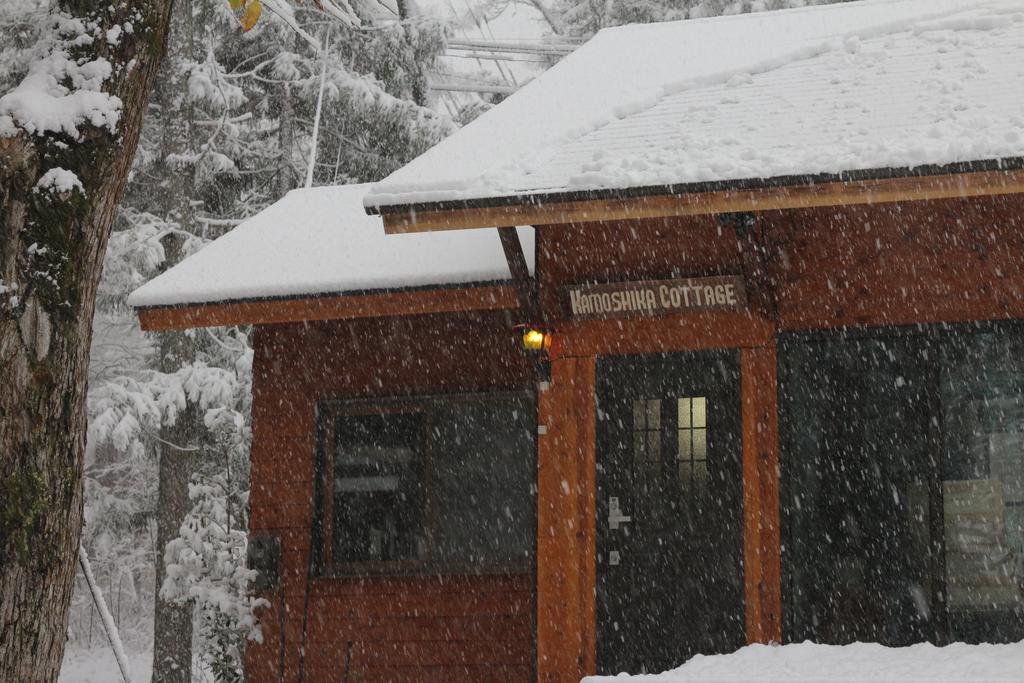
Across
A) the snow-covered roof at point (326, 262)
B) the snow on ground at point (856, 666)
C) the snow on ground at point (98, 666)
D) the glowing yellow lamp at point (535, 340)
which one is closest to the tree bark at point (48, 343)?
the snow on ground at point (856, 666)

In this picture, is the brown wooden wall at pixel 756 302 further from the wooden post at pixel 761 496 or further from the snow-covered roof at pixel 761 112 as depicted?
the snow-covered roof at pixel 761 112

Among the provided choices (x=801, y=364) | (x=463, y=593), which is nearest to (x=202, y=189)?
(x=463, y=593)

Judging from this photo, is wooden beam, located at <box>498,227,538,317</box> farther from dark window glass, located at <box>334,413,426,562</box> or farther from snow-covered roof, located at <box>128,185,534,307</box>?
dark window glass, located at <box>334,413,426,562</box>

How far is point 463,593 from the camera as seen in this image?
27.6ft

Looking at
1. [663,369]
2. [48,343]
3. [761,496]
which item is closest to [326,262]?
A: [663,369]

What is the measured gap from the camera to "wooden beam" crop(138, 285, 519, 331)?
790 centimetres

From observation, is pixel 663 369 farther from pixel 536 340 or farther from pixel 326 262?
pixel 326 262

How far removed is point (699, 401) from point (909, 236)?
1693 mm

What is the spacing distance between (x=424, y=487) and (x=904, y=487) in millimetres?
3304

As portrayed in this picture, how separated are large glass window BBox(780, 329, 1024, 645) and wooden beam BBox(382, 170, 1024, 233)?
1.47 m

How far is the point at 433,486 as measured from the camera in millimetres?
8703

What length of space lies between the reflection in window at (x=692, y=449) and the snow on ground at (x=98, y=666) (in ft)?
53.2

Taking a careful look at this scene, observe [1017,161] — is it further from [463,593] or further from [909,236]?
[463,593]

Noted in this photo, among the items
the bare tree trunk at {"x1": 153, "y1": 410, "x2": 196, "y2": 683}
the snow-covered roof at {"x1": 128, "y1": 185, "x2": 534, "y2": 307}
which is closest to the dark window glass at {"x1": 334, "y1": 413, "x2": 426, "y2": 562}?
the snow-covered roof at {"x1": 128, "y1": 185, "x2": 534, "y2": 307}
